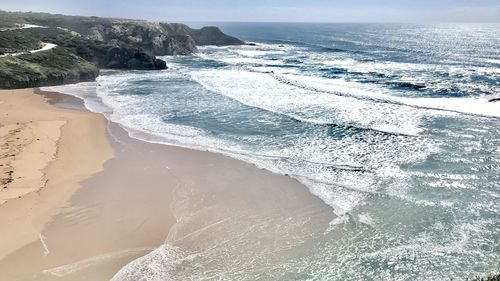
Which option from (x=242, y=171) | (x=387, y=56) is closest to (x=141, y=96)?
(x=242, y=171)

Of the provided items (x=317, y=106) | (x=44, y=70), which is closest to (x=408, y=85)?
(x=317, y=106)

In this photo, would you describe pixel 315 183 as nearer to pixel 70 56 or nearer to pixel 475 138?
pixel 475 138

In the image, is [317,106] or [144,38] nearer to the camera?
[317,106]

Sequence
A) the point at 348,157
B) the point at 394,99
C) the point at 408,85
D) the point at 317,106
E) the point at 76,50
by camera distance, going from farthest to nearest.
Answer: the point at 76,50 → the point at 408,85 → the point at 394,99 → the point at 317,106 → the point at 348,157

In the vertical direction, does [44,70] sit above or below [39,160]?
above

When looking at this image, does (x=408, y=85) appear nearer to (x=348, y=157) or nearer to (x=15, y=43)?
(x=348, y=157)

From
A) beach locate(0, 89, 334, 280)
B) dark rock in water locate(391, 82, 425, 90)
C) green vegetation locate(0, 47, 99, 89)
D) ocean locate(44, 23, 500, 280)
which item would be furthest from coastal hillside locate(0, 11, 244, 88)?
dark rock in water locate(391, 82, 425, 90)

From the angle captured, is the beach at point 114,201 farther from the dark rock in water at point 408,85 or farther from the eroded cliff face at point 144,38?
the eroded cliff face at point 144,38
